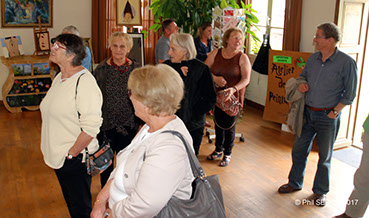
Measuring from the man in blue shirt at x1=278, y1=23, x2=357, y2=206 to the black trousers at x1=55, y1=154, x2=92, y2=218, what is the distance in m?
2.10

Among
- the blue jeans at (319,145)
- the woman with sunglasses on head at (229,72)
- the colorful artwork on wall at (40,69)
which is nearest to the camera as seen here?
the blue jeans at (319,145)

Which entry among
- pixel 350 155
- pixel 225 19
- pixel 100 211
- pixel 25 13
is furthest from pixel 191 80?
pixel 25 13

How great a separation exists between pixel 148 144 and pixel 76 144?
875mm

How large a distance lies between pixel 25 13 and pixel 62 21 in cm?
69

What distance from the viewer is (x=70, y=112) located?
209 centimetres

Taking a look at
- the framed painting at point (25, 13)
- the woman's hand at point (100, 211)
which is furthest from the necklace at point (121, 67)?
the framed painting at point (25, 13)

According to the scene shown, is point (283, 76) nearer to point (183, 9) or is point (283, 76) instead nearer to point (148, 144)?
point (183, 9)

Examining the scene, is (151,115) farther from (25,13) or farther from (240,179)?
(25,13)

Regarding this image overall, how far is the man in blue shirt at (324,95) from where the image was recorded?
9.89ft

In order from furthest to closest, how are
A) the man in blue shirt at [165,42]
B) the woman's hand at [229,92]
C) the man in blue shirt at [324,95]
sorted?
the man in blue shirt at [165,42], the woman's hand at [229,92], the man in blue shirt at [324,95]

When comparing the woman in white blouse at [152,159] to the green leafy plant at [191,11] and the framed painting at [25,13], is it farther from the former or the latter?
the framed painting at [25,13]

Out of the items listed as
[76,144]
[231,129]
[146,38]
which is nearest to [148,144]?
[76,144]

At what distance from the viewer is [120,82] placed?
2.93 m

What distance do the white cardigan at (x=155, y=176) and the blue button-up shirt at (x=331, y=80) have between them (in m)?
2.10
